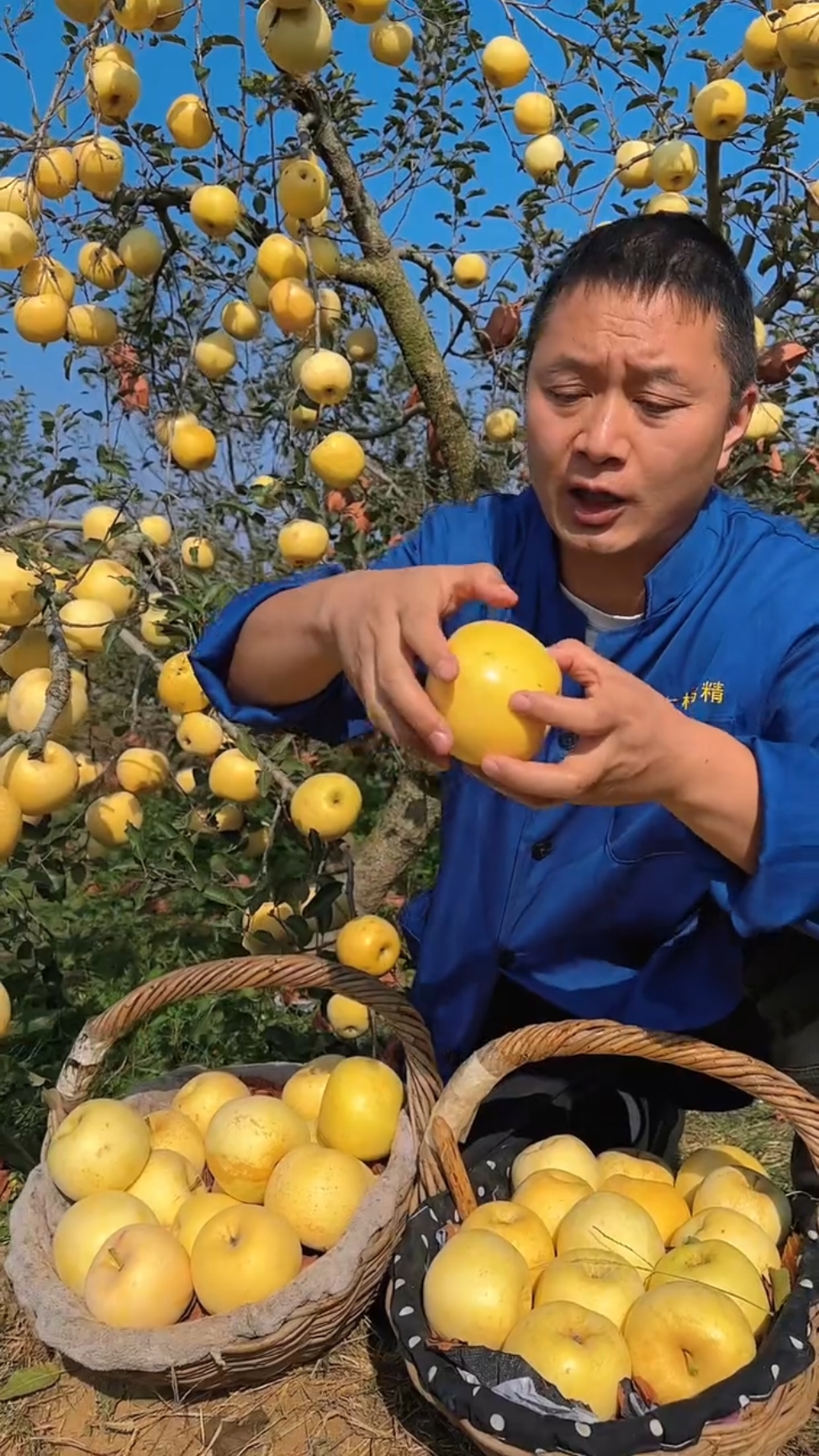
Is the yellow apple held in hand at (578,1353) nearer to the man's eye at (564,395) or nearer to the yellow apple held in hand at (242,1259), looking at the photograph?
the yellow apple held in hand at (242,1259)

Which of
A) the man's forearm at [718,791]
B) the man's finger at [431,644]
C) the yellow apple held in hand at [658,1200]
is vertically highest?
the man's finger at [431,644]

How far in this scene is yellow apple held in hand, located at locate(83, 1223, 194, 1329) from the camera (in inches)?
59.5

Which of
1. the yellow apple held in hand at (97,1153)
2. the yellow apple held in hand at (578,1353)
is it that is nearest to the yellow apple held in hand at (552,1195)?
the yellow apple held in hand at (578,1353)

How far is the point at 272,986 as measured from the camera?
69.7 inches

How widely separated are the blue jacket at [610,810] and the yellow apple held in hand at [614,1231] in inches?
11.6

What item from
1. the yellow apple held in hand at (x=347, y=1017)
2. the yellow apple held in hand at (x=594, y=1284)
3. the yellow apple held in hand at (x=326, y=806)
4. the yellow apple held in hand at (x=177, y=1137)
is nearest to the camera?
the yellow apple held in hand at (x=594, y=1284)

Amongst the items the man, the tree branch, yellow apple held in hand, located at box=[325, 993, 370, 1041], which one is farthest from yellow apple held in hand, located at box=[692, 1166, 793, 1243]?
the tree branch

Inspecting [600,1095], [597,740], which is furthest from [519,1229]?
[597,740]

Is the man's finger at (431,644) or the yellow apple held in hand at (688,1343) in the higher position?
the man's finger at (431,644)

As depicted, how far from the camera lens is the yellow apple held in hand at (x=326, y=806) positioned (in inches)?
78.9

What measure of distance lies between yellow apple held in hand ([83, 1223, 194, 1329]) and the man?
0.60 m

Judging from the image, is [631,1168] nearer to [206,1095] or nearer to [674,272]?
[206,1095]

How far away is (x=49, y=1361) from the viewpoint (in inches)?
71.9

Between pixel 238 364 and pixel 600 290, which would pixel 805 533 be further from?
pixel 238 364
